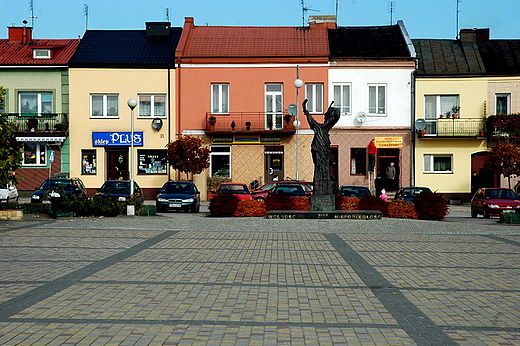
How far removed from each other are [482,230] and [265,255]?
8945 mm

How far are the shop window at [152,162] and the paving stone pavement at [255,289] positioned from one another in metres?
21.5

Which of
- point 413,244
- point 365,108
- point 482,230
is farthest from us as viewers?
point 365,108

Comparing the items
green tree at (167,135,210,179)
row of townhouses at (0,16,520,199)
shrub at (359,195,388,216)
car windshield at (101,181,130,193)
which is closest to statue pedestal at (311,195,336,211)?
shrub at (359,195,388,216)

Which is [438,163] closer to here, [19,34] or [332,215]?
[332,215]

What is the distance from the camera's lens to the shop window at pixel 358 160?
37.3m

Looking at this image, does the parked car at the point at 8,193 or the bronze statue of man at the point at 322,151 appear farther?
the parked car at the point at 8,193

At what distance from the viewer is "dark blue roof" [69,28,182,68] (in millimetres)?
37719

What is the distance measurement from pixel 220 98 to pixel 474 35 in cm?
1652

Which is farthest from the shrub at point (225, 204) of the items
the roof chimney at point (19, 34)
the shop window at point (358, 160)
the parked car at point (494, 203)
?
the roof chimney at point (19, 34)

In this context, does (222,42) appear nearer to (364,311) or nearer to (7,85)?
(7,85)

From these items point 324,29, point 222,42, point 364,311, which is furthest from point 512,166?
point 364,311

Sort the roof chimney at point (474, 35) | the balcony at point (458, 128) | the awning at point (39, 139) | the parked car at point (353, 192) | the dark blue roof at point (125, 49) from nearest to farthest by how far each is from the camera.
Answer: the parked car at point (353, 192) → the balcony at point (458, 128) → the awning at point (39, 139) → the dark blue roof at point (125, 49) → the roof chimney at point (474, 35)

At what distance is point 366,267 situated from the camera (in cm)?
1111

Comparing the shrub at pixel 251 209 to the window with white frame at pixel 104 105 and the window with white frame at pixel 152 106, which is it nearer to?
the window with white frame at pixel 152 106
